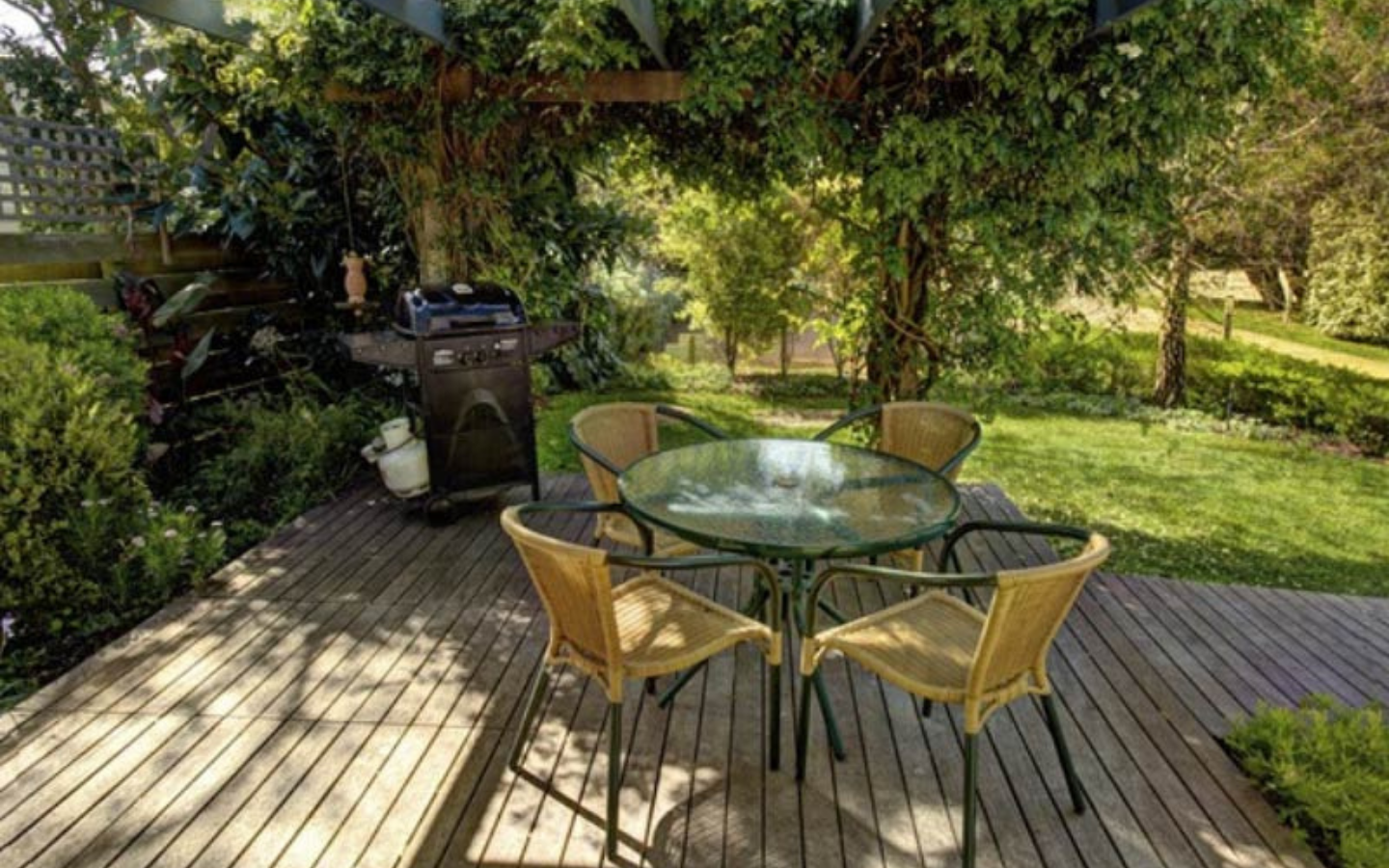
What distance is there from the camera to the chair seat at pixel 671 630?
1.97m

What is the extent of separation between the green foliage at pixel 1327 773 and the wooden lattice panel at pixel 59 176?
580 cm

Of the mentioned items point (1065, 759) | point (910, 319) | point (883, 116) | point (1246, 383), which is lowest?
point (1065, 759)

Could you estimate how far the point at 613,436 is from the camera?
10.3ft

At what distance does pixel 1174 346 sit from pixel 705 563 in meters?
8.76

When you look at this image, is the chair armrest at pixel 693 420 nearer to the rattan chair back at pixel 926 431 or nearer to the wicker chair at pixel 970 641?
the rattan chair back at pixel 926 431

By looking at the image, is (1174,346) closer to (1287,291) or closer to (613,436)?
(1287,291)

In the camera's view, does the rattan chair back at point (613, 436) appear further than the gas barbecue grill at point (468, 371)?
No

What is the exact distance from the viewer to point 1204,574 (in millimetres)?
4461

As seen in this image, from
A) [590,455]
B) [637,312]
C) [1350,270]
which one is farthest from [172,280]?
[1350,270]

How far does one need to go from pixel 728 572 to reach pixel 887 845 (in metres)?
1.64

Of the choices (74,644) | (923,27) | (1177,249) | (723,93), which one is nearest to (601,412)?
(723,93)

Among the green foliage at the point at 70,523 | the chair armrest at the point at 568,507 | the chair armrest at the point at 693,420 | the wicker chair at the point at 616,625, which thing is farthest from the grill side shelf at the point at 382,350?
the wicker chair at the point at 616,625

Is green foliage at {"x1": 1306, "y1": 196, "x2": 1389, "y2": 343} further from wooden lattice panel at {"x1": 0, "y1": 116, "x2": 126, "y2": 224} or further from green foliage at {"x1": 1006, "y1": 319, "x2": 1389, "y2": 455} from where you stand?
wooden lattice panel at {"x1": 0, "y1": 116, "x2": 126, "y2": 224}

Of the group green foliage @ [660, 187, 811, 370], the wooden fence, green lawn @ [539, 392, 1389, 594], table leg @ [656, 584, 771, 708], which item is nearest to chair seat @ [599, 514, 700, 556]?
table leg @ [656, 584, 771, 708]
